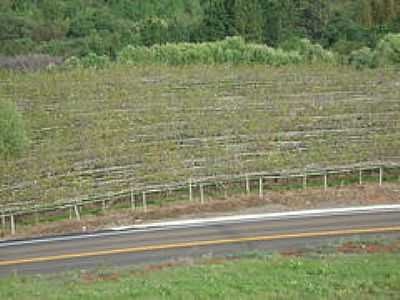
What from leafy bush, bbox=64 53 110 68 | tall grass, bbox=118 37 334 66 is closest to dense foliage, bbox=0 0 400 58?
tall grass, bbox=118 37 334 66

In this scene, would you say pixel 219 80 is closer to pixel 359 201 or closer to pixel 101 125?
A: pixel 101 125

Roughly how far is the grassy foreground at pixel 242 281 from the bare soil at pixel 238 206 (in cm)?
698

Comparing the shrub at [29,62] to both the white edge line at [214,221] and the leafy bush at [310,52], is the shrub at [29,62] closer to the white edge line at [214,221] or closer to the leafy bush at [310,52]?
the leafy bush at [310,52]

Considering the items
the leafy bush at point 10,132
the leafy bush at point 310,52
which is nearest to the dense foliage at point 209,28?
the leafy bush at point 310,52

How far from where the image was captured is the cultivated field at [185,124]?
3506cm

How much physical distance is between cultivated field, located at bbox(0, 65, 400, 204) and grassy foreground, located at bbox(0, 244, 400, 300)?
37.5ft

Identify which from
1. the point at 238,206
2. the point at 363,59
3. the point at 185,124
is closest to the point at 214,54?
the point at 363,59

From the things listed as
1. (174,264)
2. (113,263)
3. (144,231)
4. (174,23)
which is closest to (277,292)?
(174,264)

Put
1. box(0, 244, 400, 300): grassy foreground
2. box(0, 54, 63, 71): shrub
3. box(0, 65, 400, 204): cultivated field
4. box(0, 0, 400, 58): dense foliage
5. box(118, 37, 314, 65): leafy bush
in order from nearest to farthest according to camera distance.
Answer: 1. box(0, 244, 400, 300): grassy foreground
2. box(0, 65, 400, 204): cultivated field
3. box(118, 37, 314, 65): leafy bush
4. box(0, 54, 63, 71): shrub
5. box(0, 0, 400, 58): dense foliage

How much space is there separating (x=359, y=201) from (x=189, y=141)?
946 cm

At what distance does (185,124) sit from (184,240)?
1179cm

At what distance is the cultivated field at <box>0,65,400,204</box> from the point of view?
35.1m

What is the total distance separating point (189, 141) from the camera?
37656 mm

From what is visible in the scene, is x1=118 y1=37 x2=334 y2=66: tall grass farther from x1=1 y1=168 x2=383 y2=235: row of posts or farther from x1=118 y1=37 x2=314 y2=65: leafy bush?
x1=1 y1=168 x2=383 y2=235: row of posts
